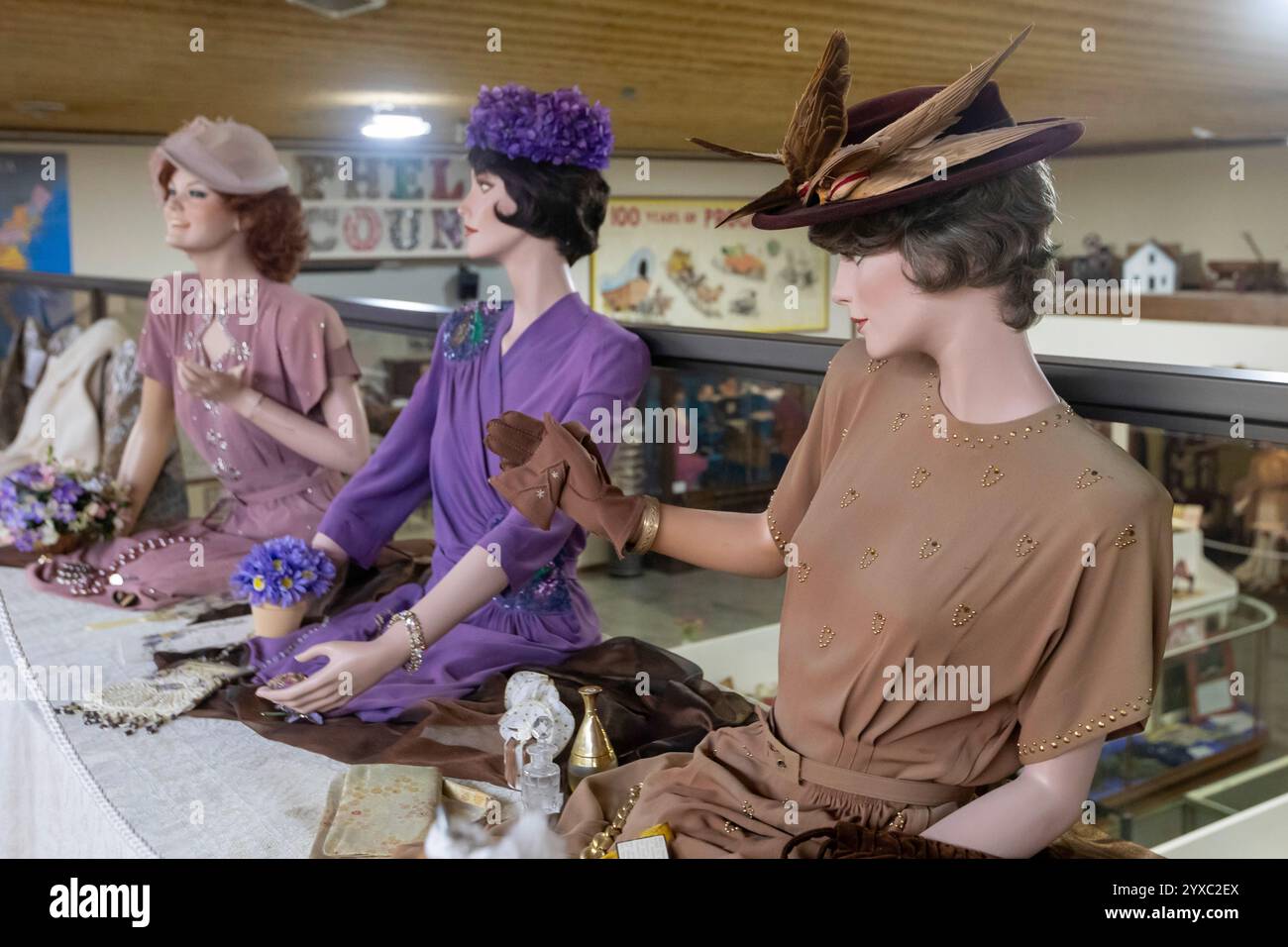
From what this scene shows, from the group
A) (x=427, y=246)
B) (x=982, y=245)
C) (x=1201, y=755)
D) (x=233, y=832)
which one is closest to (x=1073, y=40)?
(x=1201, y=755)

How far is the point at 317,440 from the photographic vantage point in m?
2.43

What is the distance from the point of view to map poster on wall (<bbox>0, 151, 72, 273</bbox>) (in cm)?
700

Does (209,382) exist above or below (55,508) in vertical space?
above

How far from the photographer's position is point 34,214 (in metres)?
7.04

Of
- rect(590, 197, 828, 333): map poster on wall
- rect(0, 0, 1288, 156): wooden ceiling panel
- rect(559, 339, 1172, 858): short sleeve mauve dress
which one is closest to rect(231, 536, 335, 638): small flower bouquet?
rect(559, 339, 1172, 858): short sleeve mauve dress

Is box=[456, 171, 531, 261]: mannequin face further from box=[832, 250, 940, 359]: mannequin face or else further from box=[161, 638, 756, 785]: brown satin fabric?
box=[832, 250, 940, 359]: mannequin face

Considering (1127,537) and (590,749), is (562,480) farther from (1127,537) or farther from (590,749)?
(1127,537)

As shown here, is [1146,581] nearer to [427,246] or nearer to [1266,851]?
[1266,851]

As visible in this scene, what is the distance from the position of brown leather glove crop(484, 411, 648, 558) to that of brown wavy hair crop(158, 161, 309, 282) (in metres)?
1.13

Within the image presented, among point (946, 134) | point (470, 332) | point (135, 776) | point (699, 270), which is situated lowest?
point (135, 776)

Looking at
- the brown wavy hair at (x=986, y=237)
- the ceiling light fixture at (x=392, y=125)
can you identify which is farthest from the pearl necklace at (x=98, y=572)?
the ceiling light fixture at (x=392, y=125)

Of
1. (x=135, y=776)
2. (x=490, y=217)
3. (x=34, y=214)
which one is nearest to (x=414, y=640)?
(x=135, y=776)

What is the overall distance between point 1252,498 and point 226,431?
6.35 feet

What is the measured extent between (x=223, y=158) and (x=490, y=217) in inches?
31.7
